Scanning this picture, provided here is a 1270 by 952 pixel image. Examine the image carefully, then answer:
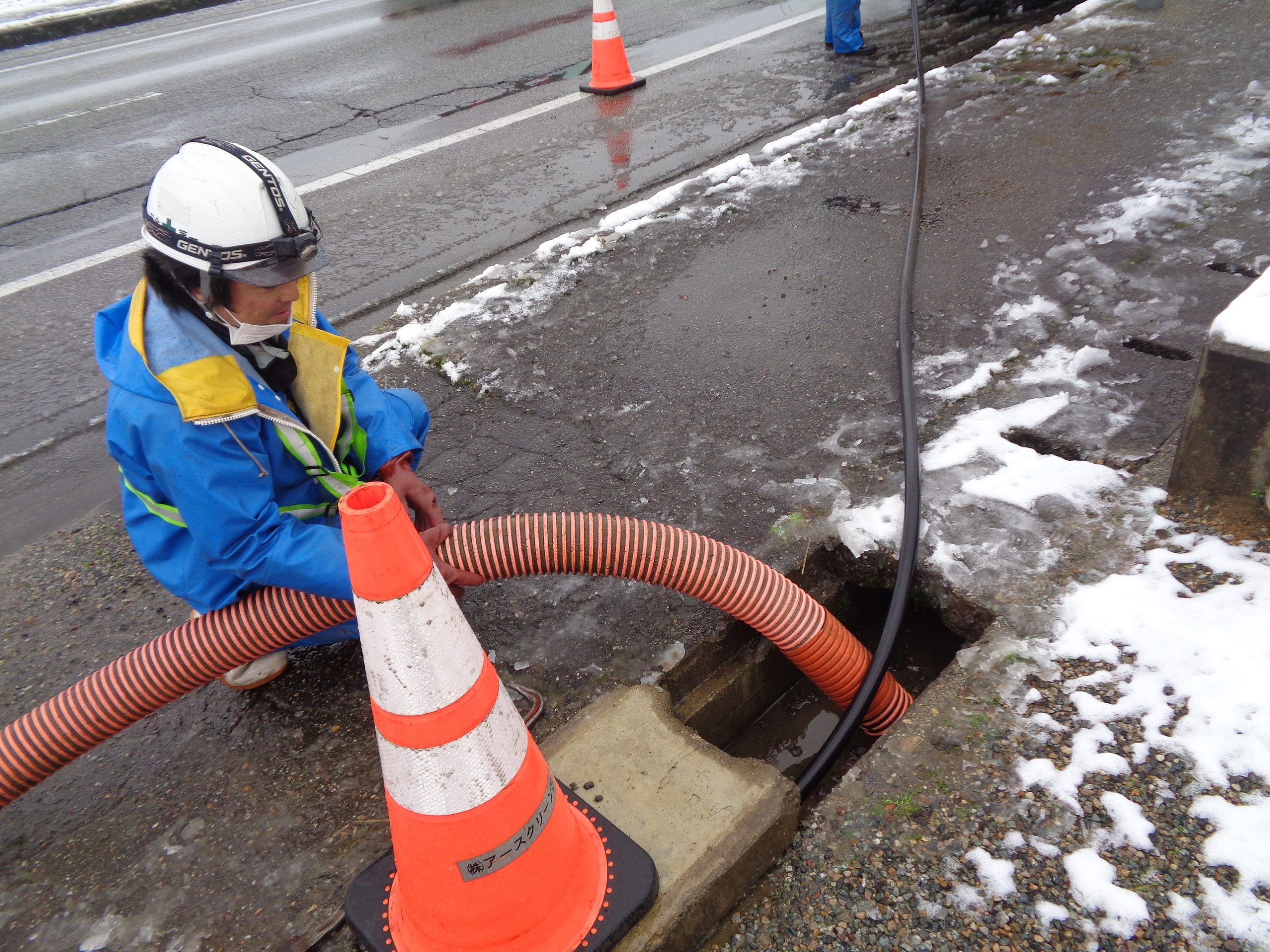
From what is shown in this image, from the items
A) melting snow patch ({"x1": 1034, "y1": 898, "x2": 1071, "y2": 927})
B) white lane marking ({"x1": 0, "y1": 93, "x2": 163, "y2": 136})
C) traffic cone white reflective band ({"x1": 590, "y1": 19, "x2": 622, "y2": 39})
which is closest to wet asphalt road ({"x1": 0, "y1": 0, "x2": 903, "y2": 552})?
white lane marking ({"x1": 0, "y1": 93, "x2": 163, "y2": 136})

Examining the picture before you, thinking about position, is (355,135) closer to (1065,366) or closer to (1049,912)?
(1065,366)

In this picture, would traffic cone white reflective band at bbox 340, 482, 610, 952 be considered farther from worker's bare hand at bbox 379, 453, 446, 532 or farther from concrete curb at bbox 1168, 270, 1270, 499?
concrete curb at bbox 1168, 270, 1270, 499

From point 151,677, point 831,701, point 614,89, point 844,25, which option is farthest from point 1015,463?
point 844,25

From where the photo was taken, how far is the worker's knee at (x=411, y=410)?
2.86 meters

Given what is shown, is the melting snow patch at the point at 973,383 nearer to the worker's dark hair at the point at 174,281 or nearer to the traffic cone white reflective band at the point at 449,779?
the traffic cone white reflective band at the point at 449,779

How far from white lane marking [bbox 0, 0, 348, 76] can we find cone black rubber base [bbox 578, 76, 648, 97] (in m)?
8.86

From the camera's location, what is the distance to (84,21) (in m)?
13.8

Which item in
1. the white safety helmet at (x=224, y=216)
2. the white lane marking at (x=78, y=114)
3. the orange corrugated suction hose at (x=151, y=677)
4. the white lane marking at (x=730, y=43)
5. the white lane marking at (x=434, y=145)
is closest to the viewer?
the white safety helmet at (x=224, y=216)

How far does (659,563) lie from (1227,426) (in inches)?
66.6

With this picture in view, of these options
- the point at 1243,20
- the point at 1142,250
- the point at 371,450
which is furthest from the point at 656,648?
the point at 1243,20

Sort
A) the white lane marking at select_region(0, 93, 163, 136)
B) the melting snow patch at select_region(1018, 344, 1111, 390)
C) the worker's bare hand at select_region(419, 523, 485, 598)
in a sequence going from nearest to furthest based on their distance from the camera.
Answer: the worker's bare hand at select_region(419, 523, 485, 598) → the melting snow patch at select_region(1018, 344, 1111, 390) → the white lane marking at select_region(0, 93, 163, 136)

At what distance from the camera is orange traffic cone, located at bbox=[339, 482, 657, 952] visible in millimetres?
1531

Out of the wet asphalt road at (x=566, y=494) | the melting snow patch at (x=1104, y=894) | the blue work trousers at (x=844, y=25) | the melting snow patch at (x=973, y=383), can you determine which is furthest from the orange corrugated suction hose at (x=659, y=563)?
the blue work trousers at (x=844, y=25)

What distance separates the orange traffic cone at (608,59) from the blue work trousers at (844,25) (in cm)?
192
